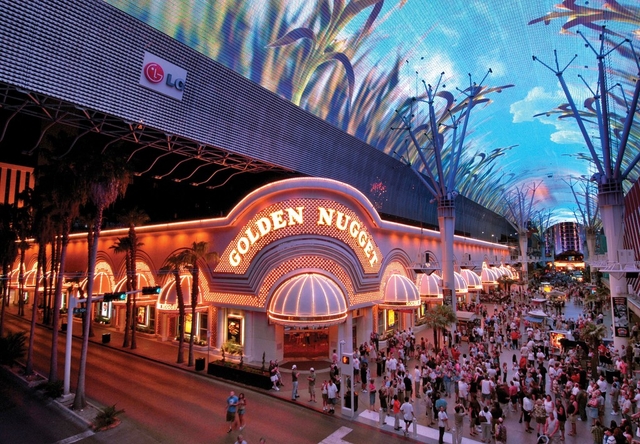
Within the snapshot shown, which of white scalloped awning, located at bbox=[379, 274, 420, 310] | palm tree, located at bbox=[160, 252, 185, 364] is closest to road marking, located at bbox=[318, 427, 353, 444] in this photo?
palm tree, located at bbox=[160, 252, 185, 364]

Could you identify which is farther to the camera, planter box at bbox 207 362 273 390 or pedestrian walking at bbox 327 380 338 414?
planter box at bbox 207 362 273 390

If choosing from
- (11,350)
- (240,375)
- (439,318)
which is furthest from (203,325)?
(439,318)

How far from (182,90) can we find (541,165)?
7096cm

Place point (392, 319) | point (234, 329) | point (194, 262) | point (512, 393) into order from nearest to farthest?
point (512, 393)
point (194, 262)
point (234, 329)
point (392, 319)

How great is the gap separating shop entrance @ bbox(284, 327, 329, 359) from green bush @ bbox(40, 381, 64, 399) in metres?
12.4

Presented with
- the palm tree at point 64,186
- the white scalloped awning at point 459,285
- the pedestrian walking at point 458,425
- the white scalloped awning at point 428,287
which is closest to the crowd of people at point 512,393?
the pedestrian walking at point 458,425

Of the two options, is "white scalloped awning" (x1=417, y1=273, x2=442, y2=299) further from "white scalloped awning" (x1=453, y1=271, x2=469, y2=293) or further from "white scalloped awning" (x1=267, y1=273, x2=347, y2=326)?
"white scalloped awning" (x1=267, y1=273, x2=347, y2=326)

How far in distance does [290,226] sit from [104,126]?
12.2 meters

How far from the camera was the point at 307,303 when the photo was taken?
2123 cm

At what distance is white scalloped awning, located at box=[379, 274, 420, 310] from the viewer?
28.1 metres

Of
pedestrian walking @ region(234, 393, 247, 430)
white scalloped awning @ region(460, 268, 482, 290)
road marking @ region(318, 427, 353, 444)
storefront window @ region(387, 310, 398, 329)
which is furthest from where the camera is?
white scalloped awning @ region(460, 268, 482, 290)

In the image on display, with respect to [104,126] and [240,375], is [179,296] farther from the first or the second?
[104,126]

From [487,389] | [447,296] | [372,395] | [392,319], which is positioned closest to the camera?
[487,389]

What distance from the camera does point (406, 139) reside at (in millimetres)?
38719
